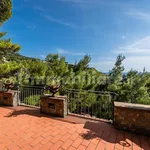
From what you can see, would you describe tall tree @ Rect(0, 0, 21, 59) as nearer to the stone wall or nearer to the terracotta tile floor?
the terracotta tile floor

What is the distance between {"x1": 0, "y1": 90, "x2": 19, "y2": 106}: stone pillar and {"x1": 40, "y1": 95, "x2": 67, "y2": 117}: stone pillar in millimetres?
1556

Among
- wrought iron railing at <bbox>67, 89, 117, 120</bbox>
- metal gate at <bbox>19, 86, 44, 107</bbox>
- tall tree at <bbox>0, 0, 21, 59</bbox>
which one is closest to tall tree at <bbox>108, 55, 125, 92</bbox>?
wrought iron railing at <bbox>67, 89, 117, 120</bbox>

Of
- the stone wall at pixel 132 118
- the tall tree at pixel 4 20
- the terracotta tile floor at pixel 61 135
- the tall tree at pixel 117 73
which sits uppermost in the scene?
the tall tree at pixel 4 20

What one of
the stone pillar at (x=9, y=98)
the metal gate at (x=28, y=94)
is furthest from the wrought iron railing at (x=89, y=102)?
the stone pillar at (x=9, y=98)

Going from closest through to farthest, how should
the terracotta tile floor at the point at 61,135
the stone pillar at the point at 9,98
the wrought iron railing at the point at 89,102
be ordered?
the terracotta tile floor at the point at 61,135 < the wrought iron railing at the point at 89,102 < the stone pillar at the point at 9,98

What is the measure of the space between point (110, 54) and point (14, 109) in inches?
383

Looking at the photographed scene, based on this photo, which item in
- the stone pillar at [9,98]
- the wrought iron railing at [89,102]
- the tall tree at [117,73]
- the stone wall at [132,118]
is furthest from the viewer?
the tall tree at [117,73]

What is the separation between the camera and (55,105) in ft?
13.3

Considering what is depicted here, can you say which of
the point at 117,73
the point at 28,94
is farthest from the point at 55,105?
the point at 117,73

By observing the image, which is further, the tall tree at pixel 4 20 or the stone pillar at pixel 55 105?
the tall tree at pixel 4 20

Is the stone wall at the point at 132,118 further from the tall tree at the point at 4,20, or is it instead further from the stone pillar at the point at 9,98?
the tall tree at the point at 4,20

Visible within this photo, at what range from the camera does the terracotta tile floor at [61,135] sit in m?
2.44

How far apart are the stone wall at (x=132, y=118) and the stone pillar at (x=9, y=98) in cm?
413

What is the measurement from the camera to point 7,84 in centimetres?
509
